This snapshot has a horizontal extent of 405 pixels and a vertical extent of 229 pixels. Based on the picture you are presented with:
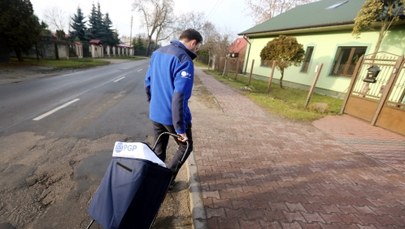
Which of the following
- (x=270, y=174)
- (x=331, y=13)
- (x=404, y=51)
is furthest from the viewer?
(x=331, y=13)

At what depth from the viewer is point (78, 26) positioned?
135 ft

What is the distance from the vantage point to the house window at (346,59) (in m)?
11.5

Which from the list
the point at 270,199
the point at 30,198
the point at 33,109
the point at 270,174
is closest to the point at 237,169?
the point at 270,174

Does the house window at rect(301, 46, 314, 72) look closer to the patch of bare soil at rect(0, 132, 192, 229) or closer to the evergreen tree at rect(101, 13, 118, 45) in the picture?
the patch of bare soil at rect(0, 132, 192, 229)

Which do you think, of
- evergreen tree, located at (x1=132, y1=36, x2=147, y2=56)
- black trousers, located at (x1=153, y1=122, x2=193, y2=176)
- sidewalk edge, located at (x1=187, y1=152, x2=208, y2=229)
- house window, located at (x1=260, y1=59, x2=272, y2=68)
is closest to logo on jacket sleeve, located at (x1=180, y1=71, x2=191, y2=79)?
black trousers, located at (x1=153, y1=122, x2=193, y2=176)

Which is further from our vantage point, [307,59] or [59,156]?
[307,59]

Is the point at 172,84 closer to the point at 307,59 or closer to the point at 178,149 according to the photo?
the point at 178,149

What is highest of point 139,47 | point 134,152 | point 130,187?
point 134,152

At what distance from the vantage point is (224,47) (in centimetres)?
3766

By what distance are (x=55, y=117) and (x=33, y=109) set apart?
105 cm

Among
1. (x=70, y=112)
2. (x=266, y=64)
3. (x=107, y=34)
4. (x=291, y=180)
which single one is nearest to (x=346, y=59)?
(x=266, y=64)

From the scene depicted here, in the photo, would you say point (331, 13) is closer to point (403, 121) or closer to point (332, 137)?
point (403, 121)

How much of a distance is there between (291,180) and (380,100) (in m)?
5.42

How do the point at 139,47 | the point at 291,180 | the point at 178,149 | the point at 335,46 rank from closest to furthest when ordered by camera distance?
the point at 178,149, the point at 291,180, the point at 335,46, the point at 139,47
